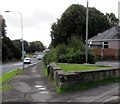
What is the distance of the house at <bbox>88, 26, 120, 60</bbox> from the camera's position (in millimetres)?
40062

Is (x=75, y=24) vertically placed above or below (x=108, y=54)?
above

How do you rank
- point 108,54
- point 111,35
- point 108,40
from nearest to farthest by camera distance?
point 108,54, point 108,40, point 111,35

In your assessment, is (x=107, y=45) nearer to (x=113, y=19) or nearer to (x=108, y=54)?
(x=108, y=54)

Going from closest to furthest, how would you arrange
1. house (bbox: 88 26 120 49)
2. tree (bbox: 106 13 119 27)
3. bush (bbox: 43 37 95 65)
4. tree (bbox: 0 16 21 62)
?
bush (bbox: 43 37 95 65) → house (bbox: 88 26 120 49) → tree (bbox: 0 16 21 62) → tree (bbox: 106 13 119 27)

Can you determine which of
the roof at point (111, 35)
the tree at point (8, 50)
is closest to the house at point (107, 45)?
the roof at point (111, 35)

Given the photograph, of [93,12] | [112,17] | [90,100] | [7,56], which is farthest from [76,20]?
[90,100]

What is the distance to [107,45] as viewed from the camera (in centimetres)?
4472

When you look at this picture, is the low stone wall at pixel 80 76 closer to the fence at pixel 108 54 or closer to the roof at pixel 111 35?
the fence at pixel 108 54

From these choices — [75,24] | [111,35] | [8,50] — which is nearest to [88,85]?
[111,35]

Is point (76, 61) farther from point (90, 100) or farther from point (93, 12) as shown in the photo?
point (93, 12)

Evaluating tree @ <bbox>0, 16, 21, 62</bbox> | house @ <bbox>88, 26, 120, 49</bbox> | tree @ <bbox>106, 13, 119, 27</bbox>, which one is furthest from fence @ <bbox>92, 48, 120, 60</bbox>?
tree @ <bbox>0, 16, 21, 62</bbox>

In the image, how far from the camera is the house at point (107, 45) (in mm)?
40062

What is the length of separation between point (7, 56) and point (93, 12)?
33595mm

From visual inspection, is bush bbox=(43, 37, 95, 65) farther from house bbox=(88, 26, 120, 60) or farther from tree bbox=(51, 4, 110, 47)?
tree bbox=(51, 4, 110, 47)
